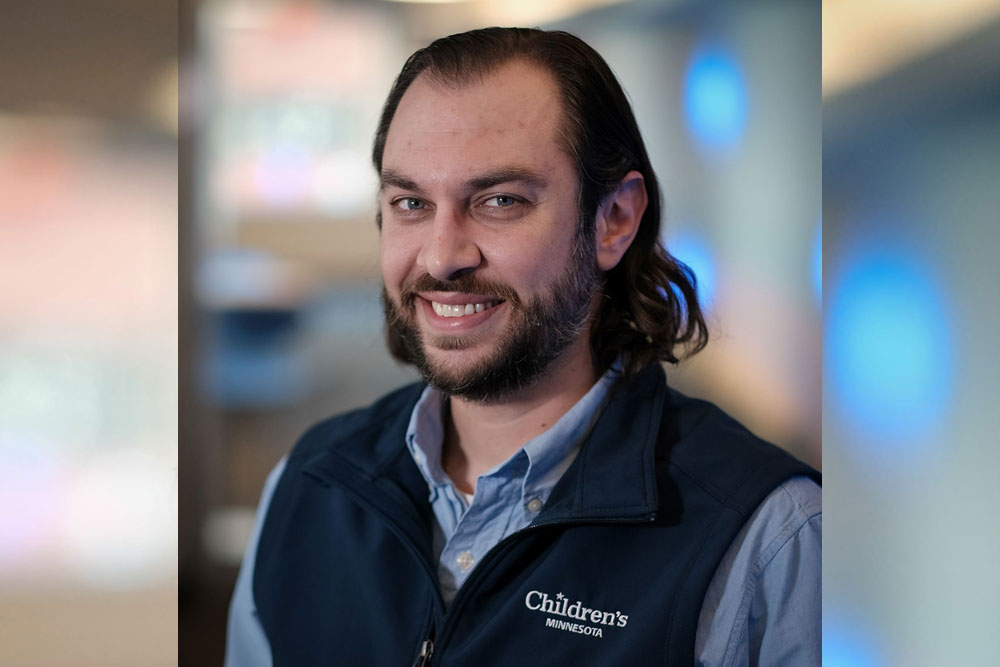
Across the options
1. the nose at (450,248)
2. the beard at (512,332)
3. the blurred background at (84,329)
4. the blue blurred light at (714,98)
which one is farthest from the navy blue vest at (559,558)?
the blue blurred light at (714,98)

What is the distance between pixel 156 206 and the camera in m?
0.72

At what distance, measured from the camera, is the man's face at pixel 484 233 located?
1022 millimetres

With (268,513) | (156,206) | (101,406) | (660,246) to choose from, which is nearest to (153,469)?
(101,406)

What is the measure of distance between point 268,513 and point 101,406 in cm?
59

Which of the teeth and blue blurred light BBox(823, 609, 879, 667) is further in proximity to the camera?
the teeth

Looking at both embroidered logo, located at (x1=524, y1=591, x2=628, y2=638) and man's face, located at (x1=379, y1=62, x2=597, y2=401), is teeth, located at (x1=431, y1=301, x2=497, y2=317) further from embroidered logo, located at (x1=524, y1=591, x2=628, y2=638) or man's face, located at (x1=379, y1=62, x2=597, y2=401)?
embroidered logo, located at (x1=524, y1=591, x2=628, y2=638)

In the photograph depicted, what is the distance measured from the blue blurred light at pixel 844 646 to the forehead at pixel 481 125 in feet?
2.12

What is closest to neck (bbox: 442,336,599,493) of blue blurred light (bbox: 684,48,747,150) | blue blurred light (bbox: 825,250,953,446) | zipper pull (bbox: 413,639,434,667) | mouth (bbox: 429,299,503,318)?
mouth (bbox: 429,299,503,318)

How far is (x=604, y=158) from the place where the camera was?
113 cm

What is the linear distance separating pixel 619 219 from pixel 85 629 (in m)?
0.79

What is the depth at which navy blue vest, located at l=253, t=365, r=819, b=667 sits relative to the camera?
3.05 feet

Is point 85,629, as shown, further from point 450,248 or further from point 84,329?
point 450,248

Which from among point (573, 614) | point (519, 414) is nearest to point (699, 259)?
point (519, 414)

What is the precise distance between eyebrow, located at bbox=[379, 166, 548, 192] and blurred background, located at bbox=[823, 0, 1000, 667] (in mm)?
510
